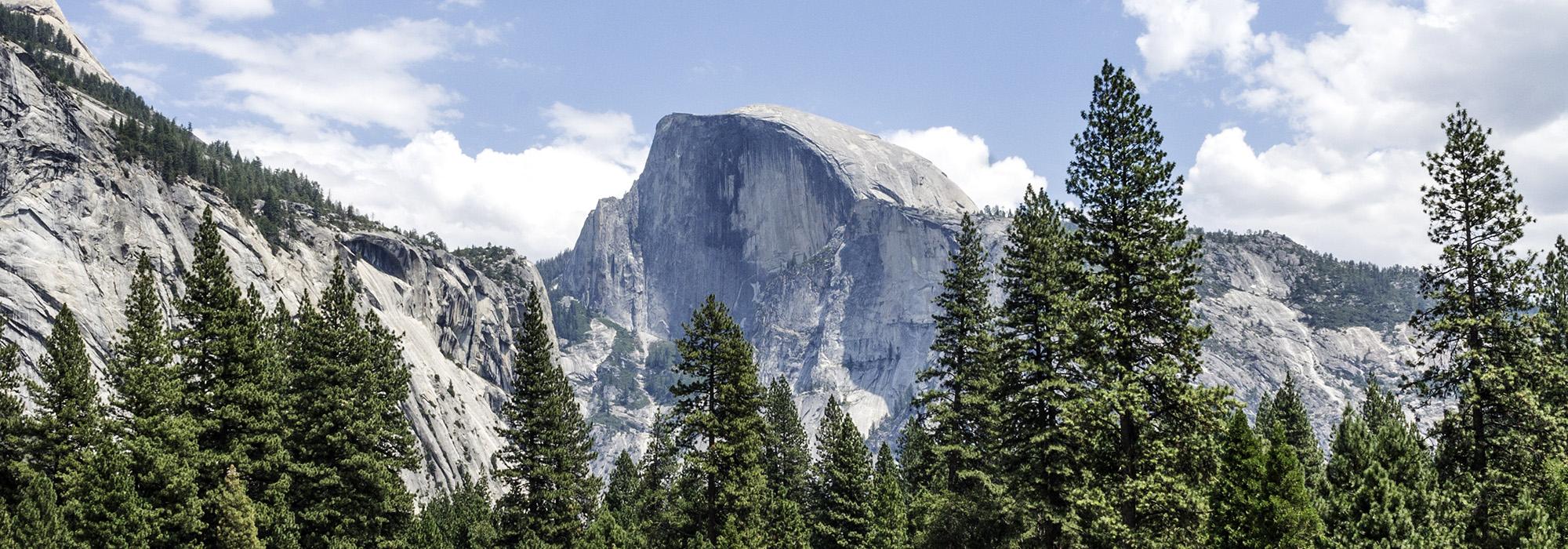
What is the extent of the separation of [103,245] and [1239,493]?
125442mm

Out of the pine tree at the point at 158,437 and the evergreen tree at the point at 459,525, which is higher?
the pine tree at the point at 158,437

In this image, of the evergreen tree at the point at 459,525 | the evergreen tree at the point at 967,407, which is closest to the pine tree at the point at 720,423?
the evergreen tree at the point at 967,407

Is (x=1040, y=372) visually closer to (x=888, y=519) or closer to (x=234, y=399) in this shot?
(x=888, y=519)

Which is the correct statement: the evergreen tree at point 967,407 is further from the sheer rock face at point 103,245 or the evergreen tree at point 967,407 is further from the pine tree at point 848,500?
the sheer rock face at point 103,245

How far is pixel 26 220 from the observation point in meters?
102

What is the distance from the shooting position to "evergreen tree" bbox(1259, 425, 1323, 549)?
25.1 m

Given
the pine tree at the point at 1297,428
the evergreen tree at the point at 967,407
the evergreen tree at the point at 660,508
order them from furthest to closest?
the pine tree at the point at 1297,428, the evergreen tree at the point at 660,508, the evergreen tree at the point at 967,407

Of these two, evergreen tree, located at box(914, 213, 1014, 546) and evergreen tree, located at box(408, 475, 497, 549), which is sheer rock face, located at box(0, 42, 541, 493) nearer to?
evergreen tree, located at box(408, 475, 497, 549)

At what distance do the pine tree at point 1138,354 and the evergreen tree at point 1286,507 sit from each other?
1.90m

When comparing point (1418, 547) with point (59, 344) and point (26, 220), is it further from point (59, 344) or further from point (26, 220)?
point (26, 220)

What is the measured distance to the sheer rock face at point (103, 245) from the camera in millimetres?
95938

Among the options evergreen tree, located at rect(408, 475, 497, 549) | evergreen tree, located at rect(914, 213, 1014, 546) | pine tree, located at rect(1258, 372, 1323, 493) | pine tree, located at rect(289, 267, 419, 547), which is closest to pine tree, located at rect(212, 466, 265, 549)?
pine tree, located at rect(289, 267, 419, 547)

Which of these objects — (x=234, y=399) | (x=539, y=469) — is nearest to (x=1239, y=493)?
(x=539, y=469)

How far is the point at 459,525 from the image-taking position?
207 feet
